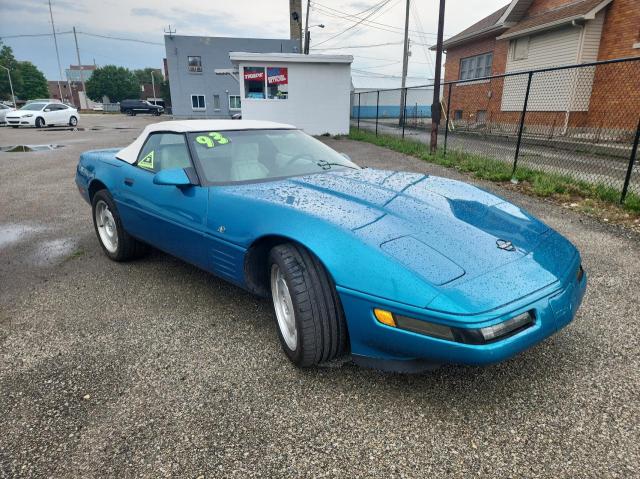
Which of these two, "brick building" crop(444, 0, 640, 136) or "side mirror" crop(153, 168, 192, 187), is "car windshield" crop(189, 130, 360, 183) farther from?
"brick building" crop(444, 0, 640, 136)

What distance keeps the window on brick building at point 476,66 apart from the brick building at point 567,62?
0.86ft

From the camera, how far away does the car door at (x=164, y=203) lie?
9.00 ft

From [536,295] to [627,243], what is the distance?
3139 mm

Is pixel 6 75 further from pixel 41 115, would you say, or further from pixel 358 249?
pixel 358 249

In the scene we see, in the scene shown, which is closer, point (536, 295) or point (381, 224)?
point (536, 295)

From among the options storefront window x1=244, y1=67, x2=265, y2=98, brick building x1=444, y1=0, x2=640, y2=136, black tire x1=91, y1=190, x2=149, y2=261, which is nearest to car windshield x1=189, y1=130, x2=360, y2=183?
black tire x1=91, y1=190, x2=149, y2=261

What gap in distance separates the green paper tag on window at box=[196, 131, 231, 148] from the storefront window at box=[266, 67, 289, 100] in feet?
48.3

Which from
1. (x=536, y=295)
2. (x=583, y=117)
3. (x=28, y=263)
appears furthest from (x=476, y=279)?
(x=583, y=117)

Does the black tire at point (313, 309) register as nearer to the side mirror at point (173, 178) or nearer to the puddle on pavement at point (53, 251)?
the side mirror at point (173, 178)

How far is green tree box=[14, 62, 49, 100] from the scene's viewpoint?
79.6 metres

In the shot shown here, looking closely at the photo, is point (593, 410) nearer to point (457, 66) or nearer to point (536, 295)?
point (536, 295)

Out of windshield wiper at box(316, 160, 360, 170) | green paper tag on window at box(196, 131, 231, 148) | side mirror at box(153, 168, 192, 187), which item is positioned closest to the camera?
side mirror at box(153, 168, 192, 187)

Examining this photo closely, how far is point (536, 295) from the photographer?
5.97 feet

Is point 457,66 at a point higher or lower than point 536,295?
higher
